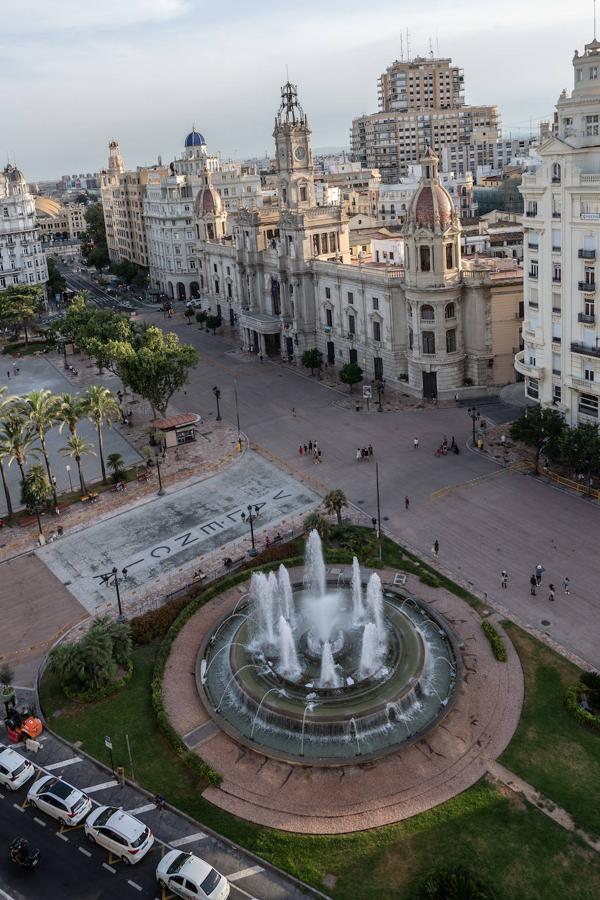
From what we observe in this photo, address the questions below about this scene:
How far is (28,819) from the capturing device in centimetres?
3459

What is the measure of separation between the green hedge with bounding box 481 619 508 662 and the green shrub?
13814mm

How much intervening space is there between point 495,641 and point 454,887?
51.7 feet

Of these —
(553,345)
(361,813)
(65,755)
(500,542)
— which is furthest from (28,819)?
(553,345)

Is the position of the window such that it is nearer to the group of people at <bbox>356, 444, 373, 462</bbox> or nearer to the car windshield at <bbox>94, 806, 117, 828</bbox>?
the group of people at <bbox>356, 444, 373, 462</bbox>

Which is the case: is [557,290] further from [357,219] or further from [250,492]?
[357,219]

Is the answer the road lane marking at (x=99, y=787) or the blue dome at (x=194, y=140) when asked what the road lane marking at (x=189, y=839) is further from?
→ the blue dome at (x=194, y=140)

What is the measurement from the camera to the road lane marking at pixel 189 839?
32.8 meters

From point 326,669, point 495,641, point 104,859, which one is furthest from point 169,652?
point 495,641

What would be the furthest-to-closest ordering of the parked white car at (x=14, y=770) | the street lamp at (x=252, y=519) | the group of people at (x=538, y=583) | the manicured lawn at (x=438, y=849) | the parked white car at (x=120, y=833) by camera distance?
the street lamp at (x=252, y=519), the group of people at (x=538, y=583), the parked white car at (x=14, y=770), the parked white car at (x=120, y=833), the manicured lawn at (x=438, y=849)

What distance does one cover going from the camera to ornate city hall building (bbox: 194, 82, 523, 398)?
259 feet

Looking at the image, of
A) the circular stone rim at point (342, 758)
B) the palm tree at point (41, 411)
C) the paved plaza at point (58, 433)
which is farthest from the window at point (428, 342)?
the circular stone rim at point (342, 758)

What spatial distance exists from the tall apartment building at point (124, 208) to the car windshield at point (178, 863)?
145365 millimetres

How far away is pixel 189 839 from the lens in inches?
1296

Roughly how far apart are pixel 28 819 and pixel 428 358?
5825 centimetres
